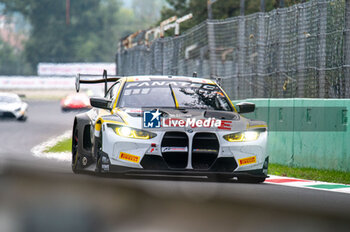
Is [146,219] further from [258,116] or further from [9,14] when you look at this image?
[9,14]

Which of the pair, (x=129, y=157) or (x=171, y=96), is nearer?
(x=129, y=157)

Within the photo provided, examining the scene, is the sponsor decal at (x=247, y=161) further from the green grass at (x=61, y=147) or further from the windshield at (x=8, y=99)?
the windshield at (x=8, y=99)

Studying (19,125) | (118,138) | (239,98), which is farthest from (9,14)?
(118,138)

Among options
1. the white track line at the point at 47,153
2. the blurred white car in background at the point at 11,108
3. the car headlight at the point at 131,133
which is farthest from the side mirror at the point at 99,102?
the blurred white car in background at the point at 11,108

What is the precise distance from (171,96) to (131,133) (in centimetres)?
134

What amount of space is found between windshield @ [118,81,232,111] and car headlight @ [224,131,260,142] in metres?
0.95

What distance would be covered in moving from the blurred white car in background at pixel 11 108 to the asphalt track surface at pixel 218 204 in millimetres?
20634

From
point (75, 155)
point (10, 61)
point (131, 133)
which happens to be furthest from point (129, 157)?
point (10, 61)

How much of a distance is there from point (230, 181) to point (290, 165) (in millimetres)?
3863

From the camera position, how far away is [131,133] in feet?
35.5

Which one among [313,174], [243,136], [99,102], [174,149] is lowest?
[313,174]

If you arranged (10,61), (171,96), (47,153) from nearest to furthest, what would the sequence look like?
(171,96) → (47,153) → (10,61)

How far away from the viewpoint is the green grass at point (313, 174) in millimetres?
13223

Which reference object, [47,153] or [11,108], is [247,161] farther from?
[11,108]
